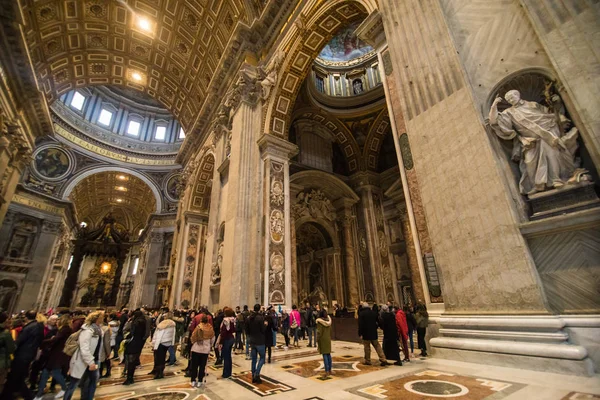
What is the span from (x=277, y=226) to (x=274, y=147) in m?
2.92

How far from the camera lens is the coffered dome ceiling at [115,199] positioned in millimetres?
26391

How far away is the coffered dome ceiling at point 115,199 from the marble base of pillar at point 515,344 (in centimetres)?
2948

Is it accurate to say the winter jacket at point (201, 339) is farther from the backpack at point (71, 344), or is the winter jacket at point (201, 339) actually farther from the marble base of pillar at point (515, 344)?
the marble base of pillar at point (515, 344)

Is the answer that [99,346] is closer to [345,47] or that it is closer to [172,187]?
[345,47]

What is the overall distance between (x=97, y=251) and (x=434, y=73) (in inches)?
1562

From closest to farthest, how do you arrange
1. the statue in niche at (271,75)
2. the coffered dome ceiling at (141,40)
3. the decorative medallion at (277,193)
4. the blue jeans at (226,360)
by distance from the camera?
the blue jeans at (226,360) < the decorative medallion at (277,193) < the statue in niche at (271,75) < the coffered dome ceiling at (141,40)

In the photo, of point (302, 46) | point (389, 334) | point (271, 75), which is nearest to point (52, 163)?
point (271, 75)

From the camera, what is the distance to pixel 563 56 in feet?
10.1

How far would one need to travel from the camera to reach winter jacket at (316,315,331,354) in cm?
379

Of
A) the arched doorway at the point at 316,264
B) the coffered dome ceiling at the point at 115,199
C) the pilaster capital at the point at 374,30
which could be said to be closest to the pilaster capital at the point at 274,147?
the pilaster capital at the point at 374,30

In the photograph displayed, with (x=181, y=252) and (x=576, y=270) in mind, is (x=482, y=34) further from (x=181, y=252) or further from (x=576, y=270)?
(x=181, y=252)

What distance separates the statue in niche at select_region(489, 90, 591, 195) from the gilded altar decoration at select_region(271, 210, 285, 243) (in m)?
6.52

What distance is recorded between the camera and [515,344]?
286cm

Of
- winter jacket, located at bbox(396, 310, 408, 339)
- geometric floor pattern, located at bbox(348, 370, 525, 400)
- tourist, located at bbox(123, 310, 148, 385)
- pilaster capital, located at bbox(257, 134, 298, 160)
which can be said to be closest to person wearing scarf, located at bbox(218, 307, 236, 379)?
tourist, located at bbox(123, 310, 148, 385)
